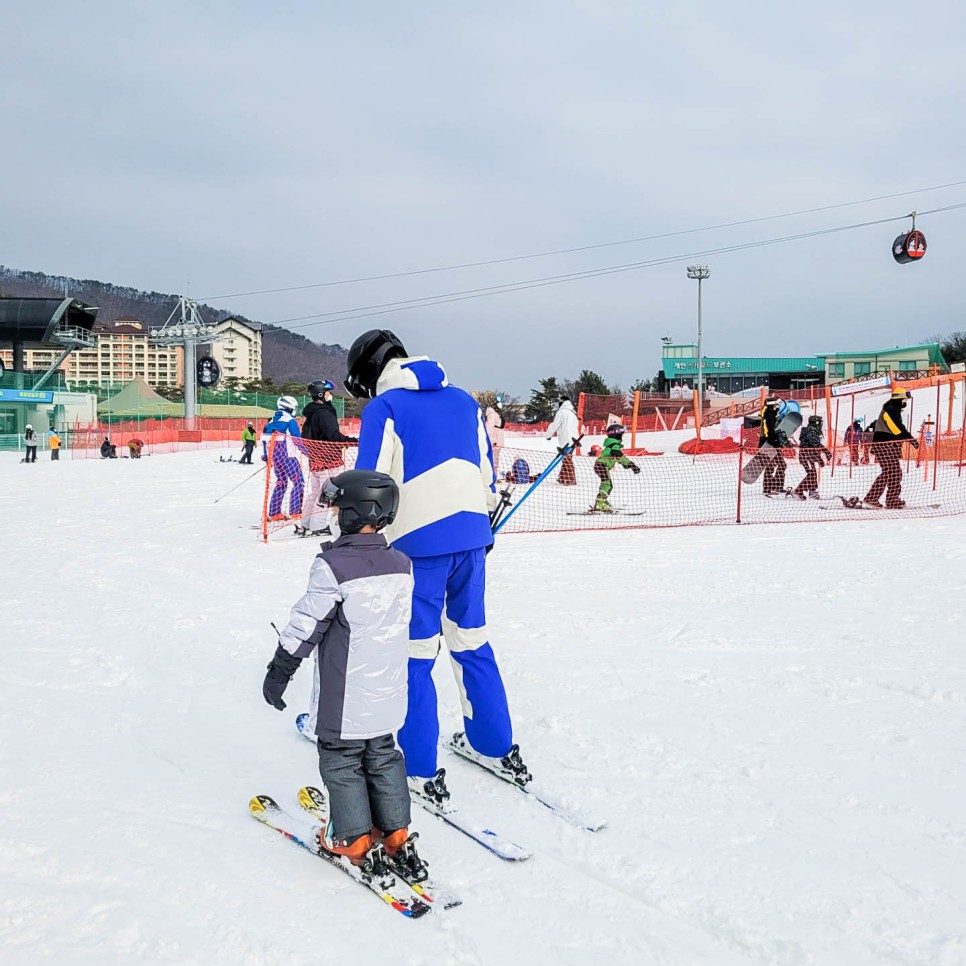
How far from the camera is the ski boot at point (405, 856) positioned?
247 centimetres

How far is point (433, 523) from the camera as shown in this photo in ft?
9.82

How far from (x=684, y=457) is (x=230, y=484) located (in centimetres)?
1253

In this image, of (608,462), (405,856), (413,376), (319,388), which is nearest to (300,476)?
(319,388)

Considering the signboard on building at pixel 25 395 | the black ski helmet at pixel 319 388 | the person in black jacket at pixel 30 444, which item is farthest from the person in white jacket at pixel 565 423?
the signboard on building at pixel 25 395

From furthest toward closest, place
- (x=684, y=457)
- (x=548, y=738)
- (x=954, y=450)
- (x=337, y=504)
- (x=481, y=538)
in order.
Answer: (x=684, y=457) < (x=954, y=450) < (x=548, y=738) < (x=481, y=538) < (x=337, y=504)

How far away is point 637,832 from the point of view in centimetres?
277

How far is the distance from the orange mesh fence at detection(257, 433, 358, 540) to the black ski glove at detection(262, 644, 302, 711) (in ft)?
23.5

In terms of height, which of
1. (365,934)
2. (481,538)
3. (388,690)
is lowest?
(365,934)

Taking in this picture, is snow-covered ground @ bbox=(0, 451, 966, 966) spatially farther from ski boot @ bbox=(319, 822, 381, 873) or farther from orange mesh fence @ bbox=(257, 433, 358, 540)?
orange mesh fence @ bbox=(257, 433, 358, 540)

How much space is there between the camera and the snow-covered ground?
2227mm

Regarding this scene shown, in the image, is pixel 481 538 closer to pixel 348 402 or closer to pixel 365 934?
pixel 365 934

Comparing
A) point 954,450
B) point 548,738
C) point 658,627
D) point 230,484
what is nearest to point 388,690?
point 548,738

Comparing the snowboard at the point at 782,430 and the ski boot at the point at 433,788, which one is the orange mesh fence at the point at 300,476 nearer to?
the ski boot at the point at 433,788

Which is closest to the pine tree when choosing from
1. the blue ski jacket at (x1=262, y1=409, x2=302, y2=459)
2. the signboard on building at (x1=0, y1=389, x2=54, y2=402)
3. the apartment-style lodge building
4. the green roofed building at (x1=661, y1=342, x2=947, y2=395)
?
the green roofed building at (x1=661, y1=342, x2=947, y2=395)
